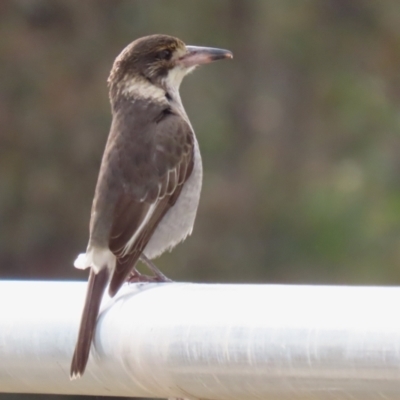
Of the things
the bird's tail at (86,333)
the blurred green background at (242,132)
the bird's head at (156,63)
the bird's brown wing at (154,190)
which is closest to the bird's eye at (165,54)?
the bird's head at (156,63)

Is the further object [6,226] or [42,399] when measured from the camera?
[6,226]

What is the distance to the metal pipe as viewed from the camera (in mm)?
2055

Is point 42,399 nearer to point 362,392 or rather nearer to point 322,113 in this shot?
point 322,113

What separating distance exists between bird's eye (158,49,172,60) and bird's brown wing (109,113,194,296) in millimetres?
427

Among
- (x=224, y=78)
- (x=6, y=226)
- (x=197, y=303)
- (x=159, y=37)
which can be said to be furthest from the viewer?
(x=224, y=78)

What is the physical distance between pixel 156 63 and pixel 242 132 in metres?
9.16

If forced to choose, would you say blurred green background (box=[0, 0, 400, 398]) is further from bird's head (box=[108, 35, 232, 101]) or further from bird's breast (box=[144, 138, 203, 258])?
bird's breast (box=[144, 138, 203, 258])

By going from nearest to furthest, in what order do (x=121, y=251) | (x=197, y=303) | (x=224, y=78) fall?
(x=197, y=303) < (x=121, y=251) < (x=224, y=78)

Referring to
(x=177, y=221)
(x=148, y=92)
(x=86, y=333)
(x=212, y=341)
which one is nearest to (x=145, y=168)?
(x=177, y=221)

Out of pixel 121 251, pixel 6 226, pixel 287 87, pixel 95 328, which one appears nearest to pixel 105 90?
pixel 6 226

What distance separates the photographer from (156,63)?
17.4ft

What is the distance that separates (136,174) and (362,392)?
2.69m

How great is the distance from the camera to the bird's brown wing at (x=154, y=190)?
4.21 meters

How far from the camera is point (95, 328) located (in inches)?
102
